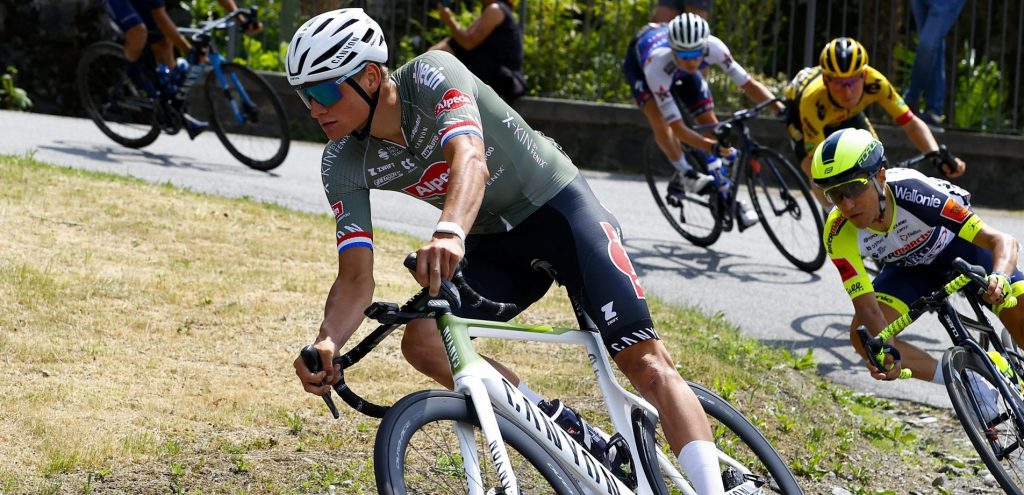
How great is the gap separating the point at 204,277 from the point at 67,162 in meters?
3.83

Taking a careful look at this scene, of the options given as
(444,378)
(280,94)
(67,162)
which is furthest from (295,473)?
(280,94)

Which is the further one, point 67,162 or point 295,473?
point 67,162

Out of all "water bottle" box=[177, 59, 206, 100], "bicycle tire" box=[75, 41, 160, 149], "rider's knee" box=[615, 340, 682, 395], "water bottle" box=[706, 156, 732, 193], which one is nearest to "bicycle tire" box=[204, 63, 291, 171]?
"water bottle" box=[177, 59, 206, 100]

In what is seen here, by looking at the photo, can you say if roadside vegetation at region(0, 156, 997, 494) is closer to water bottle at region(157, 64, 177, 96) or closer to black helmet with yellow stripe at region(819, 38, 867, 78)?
black helmet with yellow stripe at region(819, 38, 867, 78)

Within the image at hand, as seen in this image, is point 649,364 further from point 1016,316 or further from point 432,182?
point 1016,316

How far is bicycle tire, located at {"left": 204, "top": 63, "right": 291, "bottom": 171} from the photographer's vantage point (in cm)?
1166

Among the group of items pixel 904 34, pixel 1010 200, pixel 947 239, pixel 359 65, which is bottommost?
pixel 1010 200

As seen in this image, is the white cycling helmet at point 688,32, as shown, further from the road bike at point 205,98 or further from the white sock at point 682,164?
the road bike at point 205,98

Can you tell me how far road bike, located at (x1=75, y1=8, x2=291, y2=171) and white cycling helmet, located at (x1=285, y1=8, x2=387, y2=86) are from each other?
23.8ft

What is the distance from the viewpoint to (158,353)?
6699 millimetres

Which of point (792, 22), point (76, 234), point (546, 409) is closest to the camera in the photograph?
point (546, 409)

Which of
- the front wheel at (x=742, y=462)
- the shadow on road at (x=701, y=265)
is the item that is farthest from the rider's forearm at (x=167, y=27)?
the front wheel at (x=742, y=462)

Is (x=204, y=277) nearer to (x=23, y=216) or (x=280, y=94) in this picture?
(x=23, y=216)

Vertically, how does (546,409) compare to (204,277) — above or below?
above
